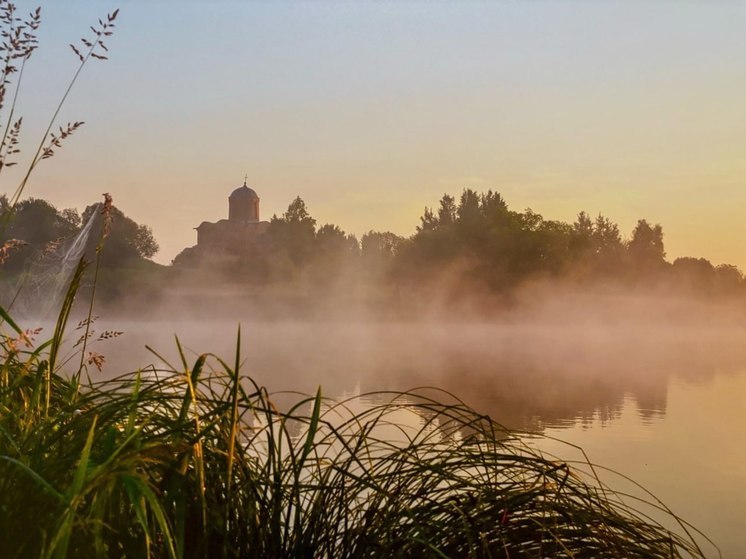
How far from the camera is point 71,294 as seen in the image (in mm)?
1406

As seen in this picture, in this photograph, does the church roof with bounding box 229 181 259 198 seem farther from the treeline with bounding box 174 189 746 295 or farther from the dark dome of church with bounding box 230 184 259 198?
the treeline with bounding box 174 189 746 295

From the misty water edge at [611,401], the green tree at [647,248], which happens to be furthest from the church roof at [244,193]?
the misty water edge at [611,401]

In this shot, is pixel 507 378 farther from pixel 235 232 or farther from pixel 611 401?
pixel 235 232

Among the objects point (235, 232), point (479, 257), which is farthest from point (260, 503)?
point (235, 232)

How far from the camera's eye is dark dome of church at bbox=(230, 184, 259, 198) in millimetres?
54562

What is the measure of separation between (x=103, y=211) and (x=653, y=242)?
53.1m

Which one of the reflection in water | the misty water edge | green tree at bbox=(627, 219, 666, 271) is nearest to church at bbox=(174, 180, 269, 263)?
green tree at bbox=(627, 219, 666, 271)

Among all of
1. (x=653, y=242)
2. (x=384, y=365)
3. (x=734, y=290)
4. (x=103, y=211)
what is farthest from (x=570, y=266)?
(x=103, y=211)

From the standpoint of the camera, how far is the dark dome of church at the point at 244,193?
5456 cm

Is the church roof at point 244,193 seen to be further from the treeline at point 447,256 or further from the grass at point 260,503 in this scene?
the grass at point 260,503

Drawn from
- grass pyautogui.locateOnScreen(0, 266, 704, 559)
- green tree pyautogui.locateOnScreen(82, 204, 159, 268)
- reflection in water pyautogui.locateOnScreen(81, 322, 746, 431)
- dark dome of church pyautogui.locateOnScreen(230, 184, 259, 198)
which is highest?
dark dome of church pyautogui.locateOnScreen(230, 184, 259, 198)

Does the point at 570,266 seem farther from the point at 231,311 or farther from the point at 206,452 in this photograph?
the point at 206,452

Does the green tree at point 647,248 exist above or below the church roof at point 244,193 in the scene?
below

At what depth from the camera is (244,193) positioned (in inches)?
2148
